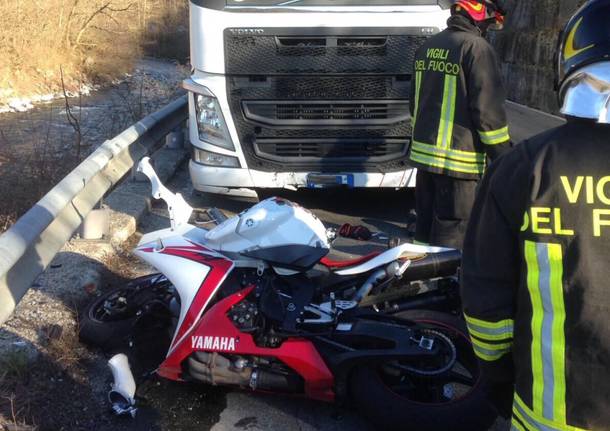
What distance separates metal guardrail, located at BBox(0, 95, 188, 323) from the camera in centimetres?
322

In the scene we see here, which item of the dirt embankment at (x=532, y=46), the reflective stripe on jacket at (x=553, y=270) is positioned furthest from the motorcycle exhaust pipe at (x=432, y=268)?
the dirt embankment at (x=532, y=46)

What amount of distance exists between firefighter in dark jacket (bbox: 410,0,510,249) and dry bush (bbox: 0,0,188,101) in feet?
36.2

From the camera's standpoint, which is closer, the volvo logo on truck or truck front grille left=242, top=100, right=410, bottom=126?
the volvo logo on truck

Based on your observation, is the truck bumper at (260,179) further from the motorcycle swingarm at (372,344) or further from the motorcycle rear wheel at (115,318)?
the motorcycle swingarm at (372,344)

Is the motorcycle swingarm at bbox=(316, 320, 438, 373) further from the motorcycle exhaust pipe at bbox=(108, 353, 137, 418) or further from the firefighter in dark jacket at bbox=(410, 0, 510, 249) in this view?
the firefighter in dark jacket at bbox=(410, 0, 510, 249)

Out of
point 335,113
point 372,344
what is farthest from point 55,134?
point 372,344

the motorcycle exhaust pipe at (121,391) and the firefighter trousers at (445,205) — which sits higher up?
the firefighter trousers at (445,205)

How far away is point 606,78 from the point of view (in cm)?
158

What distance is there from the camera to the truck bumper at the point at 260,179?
651 cm

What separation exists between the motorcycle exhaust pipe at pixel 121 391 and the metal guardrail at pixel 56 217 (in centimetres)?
53

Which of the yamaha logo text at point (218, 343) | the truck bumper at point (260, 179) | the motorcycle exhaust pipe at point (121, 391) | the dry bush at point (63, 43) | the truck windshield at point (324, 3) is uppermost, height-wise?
the truck windshield at point (324, 3)

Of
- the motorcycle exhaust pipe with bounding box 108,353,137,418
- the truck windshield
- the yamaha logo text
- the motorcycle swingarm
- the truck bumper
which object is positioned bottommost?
the truck bumper

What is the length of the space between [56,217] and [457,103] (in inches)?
97.9

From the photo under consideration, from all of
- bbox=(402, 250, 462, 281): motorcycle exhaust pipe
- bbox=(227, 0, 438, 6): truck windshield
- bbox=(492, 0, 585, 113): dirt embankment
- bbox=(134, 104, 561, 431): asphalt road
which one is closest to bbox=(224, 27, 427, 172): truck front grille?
bbox=(227, 0, 438, 6): truck windshield
